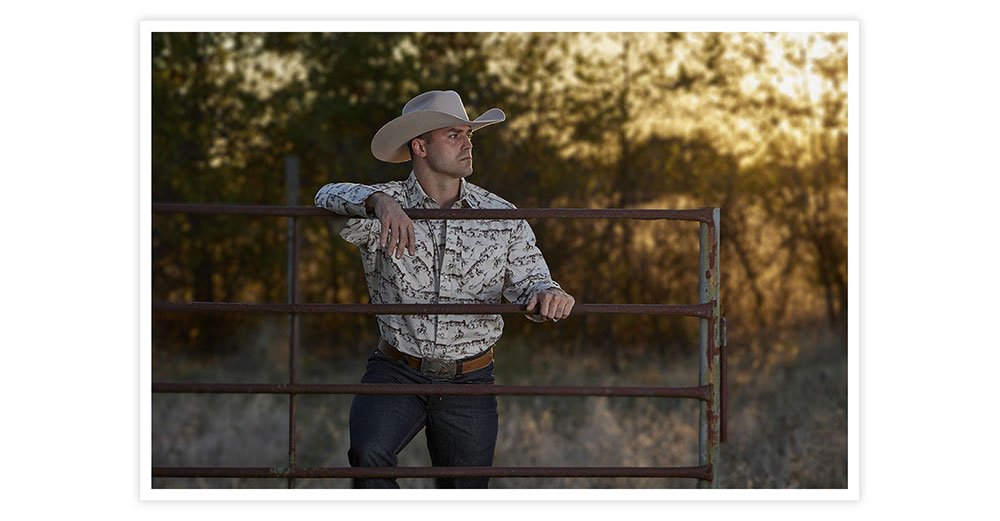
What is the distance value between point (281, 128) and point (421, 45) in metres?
1.43

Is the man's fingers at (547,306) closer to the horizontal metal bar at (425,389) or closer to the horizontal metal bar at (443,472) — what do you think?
the horizontal metal bar at (425,389)

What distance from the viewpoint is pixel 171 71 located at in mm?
9641

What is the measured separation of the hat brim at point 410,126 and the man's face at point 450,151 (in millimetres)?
30

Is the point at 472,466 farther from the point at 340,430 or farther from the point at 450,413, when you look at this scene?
the point at 340,430

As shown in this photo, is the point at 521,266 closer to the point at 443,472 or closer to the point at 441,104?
the point at 441,104

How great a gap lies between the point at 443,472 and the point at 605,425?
17.0ft

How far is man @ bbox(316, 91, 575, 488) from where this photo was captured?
3262 millimetres

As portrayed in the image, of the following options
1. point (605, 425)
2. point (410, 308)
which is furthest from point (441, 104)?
point (605, 425)

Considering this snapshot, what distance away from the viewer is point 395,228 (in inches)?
118

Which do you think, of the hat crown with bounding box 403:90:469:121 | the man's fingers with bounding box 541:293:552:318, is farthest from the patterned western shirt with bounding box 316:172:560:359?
the hat crown with bounding box 403:90:469:121

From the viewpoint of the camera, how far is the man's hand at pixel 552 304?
123 inches

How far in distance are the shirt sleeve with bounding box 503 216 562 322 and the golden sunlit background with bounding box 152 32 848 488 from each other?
5.94 metres
